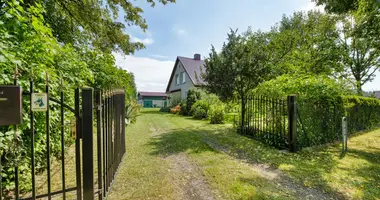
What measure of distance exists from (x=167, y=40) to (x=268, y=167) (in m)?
13.2

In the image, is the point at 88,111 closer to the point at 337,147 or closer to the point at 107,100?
the point at 107,100

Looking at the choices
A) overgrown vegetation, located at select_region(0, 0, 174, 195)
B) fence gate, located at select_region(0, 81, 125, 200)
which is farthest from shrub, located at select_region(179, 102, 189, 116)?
fence gate, located at select_region(0, 81, 125, 200)

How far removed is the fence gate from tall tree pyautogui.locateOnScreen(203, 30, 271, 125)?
5.83 meters

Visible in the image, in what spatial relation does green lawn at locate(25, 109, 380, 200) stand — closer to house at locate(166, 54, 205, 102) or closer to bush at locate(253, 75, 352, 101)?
bush at locate(253, 75, 352, 101)

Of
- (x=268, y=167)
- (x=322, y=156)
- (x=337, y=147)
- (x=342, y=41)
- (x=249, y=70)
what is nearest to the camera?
(x=268, y=167)

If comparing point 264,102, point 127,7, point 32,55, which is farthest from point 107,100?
point 127,7

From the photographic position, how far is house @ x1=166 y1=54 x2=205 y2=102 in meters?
21.9

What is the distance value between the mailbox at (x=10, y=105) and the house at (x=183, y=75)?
18.6 m

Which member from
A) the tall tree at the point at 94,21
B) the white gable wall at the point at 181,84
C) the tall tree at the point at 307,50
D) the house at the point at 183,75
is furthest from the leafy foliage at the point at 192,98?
the tall tree at the point at 94,21

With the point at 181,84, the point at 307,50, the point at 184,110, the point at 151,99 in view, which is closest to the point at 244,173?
the point at 307,50

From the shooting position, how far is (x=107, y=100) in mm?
3188

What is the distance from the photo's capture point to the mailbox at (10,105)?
1.75 meters

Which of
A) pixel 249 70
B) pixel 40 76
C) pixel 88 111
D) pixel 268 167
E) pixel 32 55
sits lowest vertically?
pixel 268 167

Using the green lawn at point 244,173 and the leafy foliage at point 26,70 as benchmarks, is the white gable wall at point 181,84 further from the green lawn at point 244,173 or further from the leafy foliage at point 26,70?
the leafy foliage at point 26,70
